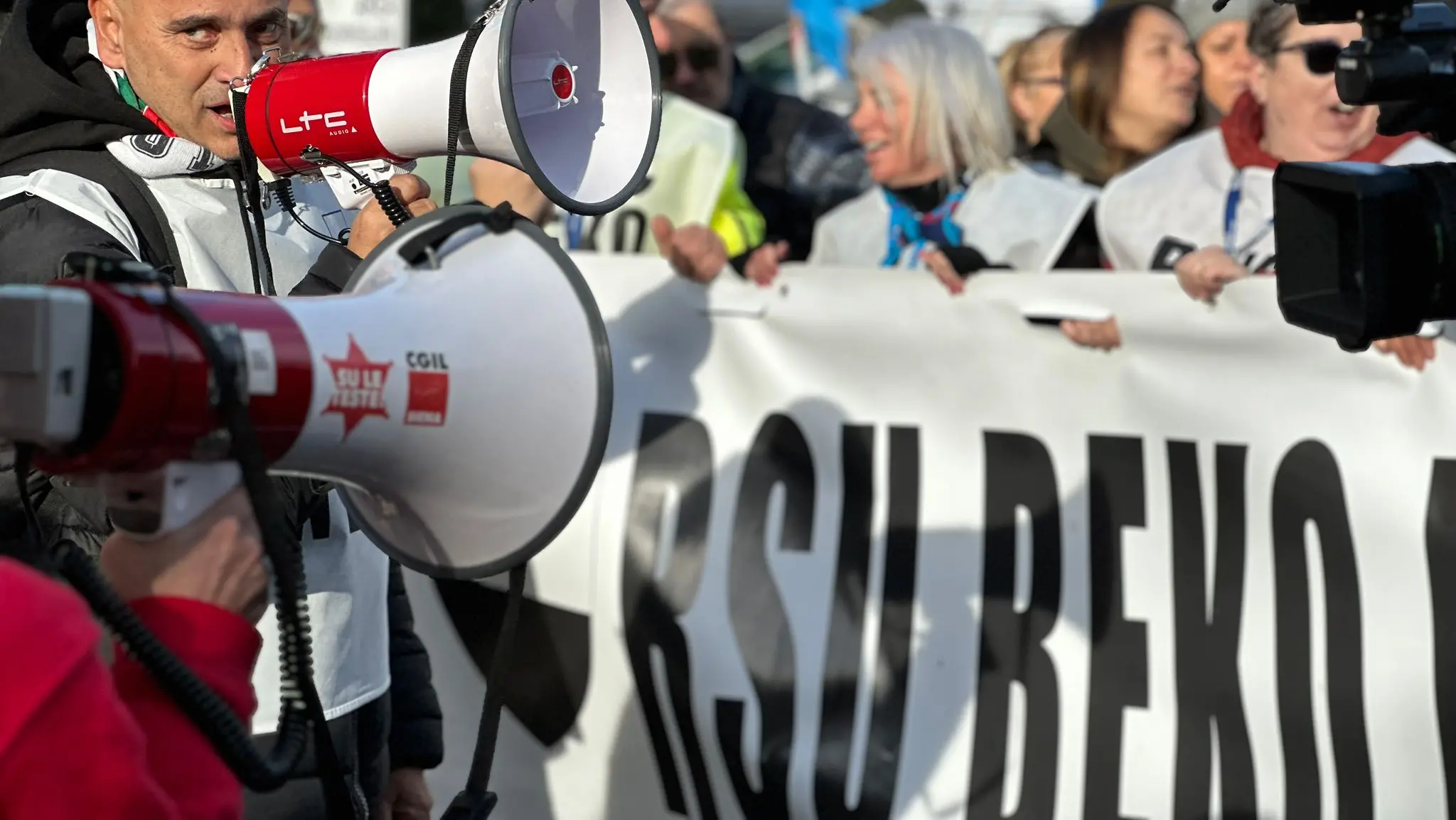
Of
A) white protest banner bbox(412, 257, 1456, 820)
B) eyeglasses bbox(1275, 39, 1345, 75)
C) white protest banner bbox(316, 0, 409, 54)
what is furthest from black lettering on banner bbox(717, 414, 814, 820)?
white protest banner bbox(316, 0, 409, 54)

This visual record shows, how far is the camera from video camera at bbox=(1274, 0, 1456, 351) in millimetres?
1902

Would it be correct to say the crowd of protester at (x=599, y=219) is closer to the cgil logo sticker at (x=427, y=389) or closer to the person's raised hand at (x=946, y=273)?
the person's raised hand at (x=946, y=273)

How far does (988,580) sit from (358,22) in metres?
3.24

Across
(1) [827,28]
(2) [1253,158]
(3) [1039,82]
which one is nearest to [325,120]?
(2) [1253,158]

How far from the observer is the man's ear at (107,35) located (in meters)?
1.95

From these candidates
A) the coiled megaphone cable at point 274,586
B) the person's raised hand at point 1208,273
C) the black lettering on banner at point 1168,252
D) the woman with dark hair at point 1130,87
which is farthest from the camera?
the woman with dark hair at point 1130,87

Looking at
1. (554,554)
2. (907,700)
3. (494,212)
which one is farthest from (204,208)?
(907,700)

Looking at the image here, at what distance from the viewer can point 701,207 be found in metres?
4.73

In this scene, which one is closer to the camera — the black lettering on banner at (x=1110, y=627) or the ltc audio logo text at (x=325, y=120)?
the ltc audio logo text at (x=325, y=120)

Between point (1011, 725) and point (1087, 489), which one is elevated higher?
point (1087, 489)

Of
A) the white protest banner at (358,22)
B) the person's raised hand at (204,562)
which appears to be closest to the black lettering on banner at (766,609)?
the person's raised hand at (204,562)

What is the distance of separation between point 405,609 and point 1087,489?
4.68ft

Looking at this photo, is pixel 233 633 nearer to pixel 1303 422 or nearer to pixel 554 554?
pixel 554 554

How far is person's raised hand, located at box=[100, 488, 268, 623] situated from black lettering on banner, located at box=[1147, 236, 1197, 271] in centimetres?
276
